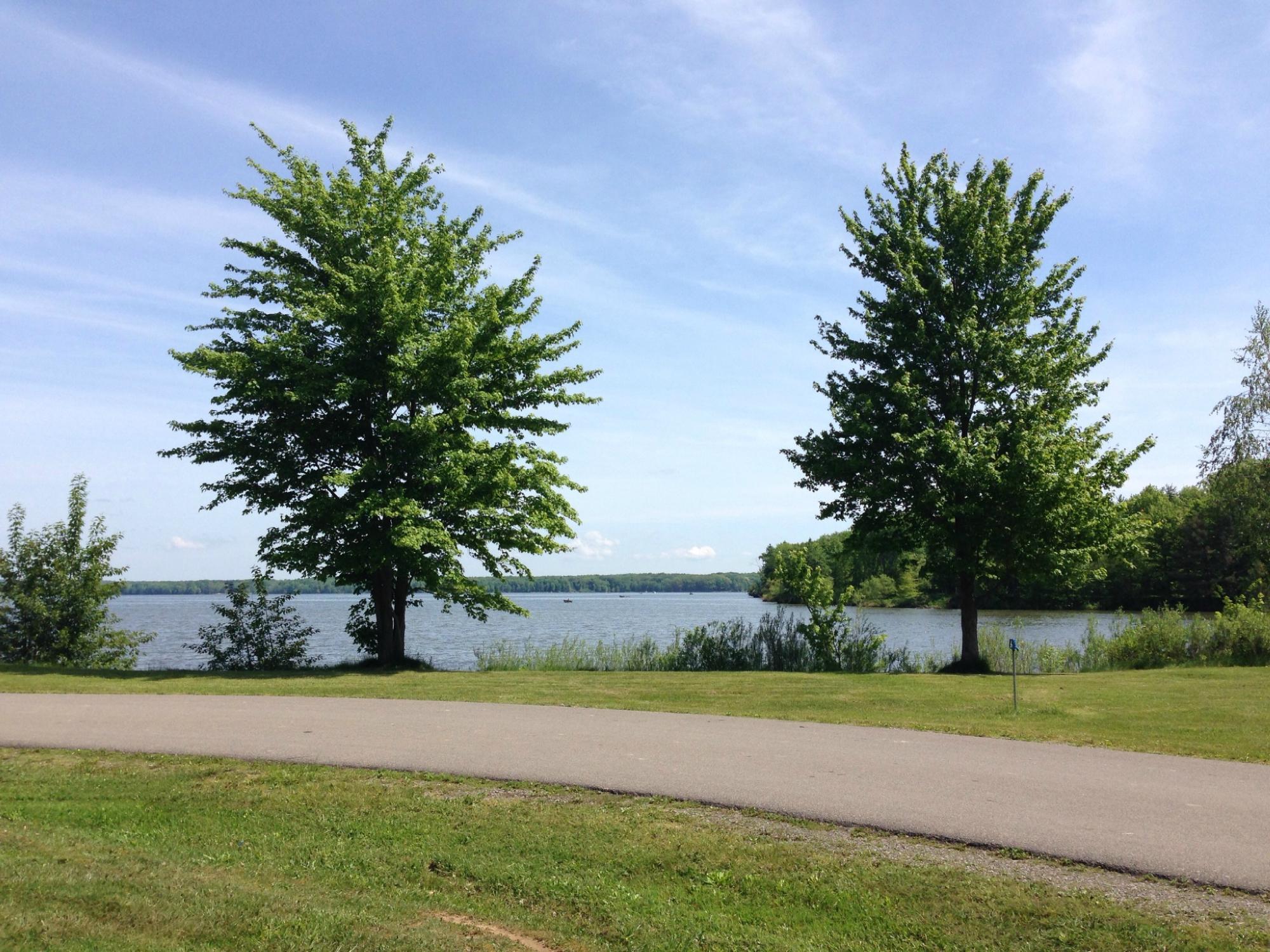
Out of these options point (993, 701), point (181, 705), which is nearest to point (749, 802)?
point (993, 701)

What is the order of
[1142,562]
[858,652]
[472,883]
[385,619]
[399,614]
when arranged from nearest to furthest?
[472,883], [385,619], [858,652], [399,614], [1142,562]

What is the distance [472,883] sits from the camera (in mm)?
6281

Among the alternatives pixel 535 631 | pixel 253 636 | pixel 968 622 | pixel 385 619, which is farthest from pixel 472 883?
pixel 535 631

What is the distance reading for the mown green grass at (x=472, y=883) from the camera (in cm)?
527

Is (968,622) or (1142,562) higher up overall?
(1142,562)

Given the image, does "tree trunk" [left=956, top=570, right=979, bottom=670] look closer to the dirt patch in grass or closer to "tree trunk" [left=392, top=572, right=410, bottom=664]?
Result: "tree trunk" [left=392, top=572, right=410, bottom=664]

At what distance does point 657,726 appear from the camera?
11508 mm

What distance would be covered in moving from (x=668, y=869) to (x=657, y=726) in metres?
5.08

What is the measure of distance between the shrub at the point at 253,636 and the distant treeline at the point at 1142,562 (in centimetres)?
1141

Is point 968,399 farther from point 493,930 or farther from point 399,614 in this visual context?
point 493,930

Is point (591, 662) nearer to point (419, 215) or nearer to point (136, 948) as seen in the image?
point (419, 215)

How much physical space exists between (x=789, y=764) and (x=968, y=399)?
14309 millimetres

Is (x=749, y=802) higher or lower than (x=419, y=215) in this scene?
lower

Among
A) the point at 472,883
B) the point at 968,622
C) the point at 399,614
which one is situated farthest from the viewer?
the point at 968,622
